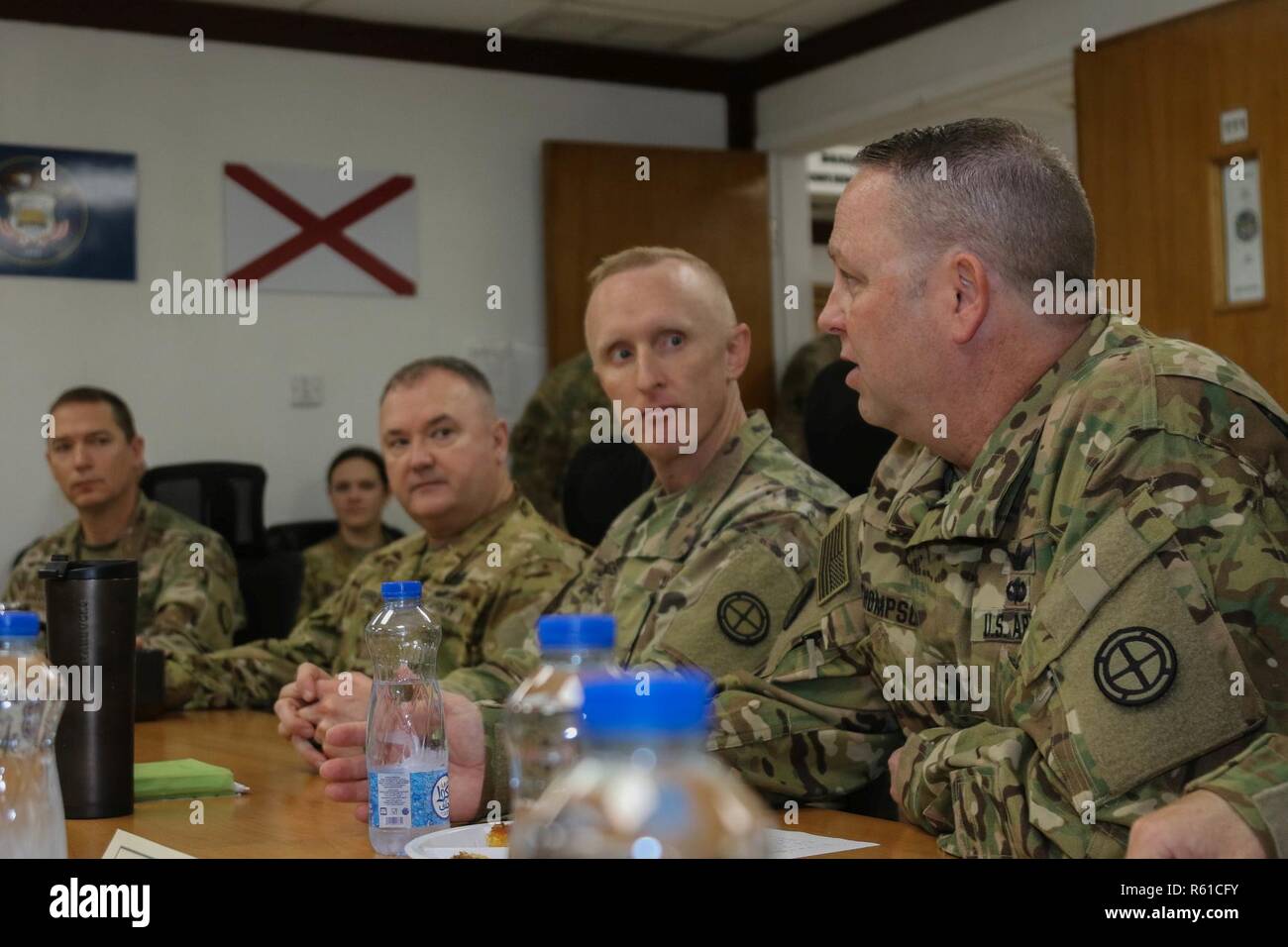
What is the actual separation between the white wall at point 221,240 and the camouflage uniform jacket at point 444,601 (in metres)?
2.73

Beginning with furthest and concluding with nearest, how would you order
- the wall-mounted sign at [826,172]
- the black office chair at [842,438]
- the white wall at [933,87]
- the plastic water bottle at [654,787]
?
1. the wall-mounted sign at [826,172]
2. the white wall at [933,87]
3. the black office chair at [842,438]
4. the plastic water bottle at [654,787]

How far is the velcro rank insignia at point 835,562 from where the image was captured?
5.57 ft

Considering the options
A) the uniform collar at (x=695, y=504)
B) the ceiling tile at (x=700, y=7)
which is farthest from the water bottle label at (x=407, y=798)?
the ceiling tile at (x=700, y=7)

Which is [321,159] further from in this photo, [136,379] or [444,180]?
[136,379]

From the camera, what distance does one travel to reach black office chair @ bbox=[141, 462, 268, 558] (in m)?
4.43

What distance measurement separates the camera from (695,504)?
2.17 metres

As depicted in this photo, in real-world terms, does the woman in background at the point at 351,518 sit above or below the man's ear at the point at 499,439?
below

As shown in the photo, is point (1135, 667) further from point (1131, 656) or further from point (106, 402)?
point (106, 402)

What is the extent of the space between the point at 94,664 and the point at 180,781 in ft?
0.86

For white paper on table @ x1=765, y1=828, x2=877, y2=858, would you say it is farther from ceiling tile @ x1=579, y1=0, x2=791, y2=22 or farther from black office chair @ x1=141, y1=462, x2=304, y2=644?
ceiling tile @ x1=579, y1=0, x2=791, y2=22

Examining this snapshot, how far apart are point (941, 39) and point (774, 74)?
1035 mm

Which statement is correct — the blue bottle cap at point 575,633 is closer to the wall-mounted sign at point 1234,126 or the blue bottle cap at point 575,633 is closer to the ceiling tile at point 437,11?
the wall-mounted sign at point 1234,126
